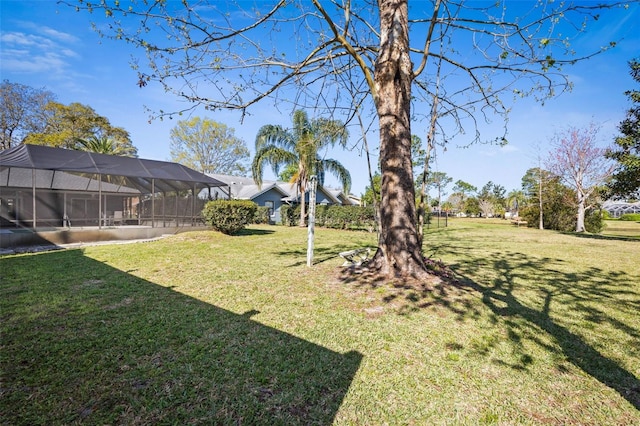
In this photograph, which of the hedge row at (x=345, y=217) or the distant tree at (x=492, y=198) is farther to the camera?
the distant tree at (x=492, y=198)

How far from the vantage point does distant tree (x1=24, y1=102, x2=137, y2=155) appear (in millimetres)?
23234

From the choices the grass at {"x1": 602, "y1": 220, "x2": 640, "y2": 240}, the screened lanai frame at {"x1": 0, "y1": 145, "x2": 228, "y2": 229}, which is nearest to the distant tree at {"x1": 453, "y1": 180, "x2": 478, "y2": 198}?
the grass at {"x1": 602, "y1": 220, "x2": 640, "y2": 240}

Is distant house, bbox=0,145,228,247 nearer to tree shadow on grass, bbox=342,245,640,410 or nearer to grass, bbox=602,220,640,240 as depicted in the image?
tree shadow on grass, bbox=342,245,640,410

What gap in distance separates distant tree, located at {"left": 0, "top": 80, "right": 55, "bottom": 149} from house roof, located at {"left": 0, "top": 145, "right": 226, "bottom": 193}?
16135mm

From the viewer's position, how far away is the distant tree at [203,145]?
3431 centimetres

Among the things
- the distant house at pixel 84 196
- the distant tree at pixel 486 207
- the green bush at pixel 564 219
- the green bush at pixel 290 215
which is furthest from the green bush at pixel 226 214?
the distant tree at pixel 486 207

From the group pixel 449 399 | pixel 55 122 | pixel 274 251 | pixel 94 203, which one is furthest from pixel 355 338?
pixel 55 122

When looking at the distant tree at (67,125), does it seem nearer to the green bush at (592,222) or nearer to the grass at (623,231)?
the grass at (623,231)

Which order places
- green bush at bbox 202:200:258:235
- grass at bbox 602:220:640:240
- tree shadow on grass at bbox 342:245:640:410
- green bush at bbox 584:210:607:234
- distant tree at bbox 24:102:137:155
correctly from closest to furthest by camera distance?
tree shadow on grass at bbox 342:245:640:410, green bush at bbox 202:200:258:235, grass at bbox 602:220:640:240, green bush at bbox 584:210:607:234, distant tree at bbox 24:102:137:155

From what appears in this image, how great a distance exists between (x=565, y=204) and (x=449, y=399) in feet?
87.8

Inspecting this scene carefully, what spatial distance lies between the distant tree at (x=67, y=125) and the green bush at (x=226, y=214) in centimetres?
2019

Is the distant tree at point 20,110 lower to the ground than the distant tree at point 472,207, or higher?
higher

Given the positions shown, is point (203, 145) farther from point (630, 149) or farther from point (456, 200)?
point (456, 200)

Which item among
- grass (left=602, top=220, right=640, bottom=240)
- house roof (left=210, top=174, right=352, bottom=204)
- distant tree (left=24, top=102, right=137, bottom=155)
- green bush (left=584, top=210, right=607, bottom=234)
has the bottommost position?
grass (left=602, top=220, right=640, bottom=240)
